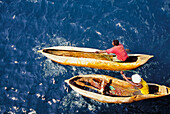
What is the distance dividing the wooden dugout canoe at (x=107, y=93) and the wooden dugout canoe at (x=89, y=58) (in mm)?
827

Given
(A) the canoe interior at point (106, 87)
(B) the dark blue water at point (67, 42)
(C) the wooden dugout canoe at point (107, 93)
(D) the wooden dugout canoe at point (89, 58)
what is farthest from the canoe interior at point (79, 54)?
(A) the canoe interior at point (106, 87)

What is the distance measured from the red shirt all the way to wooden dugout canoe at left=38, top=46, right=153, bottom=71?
38 centimetres

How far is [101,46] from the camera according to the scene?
1090 cm

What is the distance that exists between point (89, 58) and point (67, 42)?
100 inches

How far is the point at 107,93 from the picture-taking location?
8445 millimetres

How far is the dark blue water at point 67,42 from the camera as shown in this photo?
28.0ft

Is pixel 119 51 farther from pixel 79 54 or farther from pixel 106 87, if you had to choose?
pixel 79 54

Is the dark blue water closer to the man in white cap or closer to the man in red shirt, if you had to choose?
the man in white cap

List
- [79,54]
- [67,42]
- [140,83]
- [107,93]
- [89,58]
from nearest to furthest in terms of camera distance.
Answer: [140,83] → [107,93] → [89,58] → [79,54] → [67,42]

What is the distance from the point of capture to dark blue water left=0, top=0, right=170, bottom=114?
28.0 feet

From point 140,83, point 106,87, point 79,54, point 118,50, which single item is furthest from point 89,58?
point 140,83

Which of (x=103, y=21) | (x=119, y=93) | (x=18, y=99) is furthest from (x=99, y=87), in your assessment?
(x=103, y=21)

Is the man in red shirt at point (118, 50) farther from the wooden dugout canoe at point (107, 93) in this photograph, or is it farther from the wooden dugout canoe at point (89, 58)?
the wooden dugout canoe at point (107, 93)

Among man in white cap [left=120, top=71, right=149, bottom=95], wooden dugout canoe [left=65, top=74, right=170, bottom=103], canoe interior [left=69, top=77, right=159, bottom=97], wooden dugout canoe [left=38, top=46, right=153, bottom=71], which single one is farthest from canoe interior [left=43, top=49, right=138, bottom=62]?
man in white cap [left=120, top=71, right=149, bottom=95]
